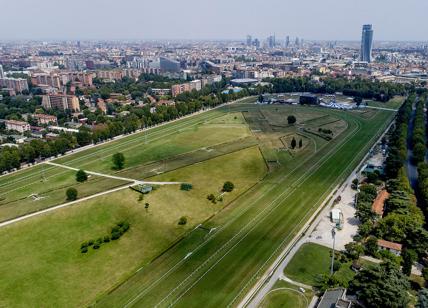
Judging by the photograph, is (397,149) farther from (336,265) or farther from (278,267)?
(278,267)

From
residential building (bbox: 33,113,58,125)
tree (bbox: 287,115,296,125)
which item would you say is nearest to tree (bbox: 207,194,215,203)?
tree (bbox: 287,115,296,125)

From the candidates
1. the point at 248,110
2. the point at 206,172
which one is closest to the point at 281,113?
the point at 248,110

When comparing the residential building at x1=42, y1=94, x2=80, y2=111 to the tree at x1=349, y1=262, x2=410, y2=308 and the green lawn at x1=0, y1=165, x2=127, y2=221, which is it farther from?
the tree at x1=349, y1=262, x2=410, y2=308

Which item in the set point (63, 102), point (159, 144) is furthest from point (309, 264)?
point (63, 102)

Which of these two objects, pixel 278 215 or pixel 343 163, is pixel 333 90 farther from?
pixel 278 215

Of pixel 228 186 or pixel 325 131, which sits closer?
pixel 228 186

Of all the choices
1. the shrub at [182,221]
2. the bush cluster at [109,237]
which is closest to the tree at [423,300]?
the shrub at [182,221]
